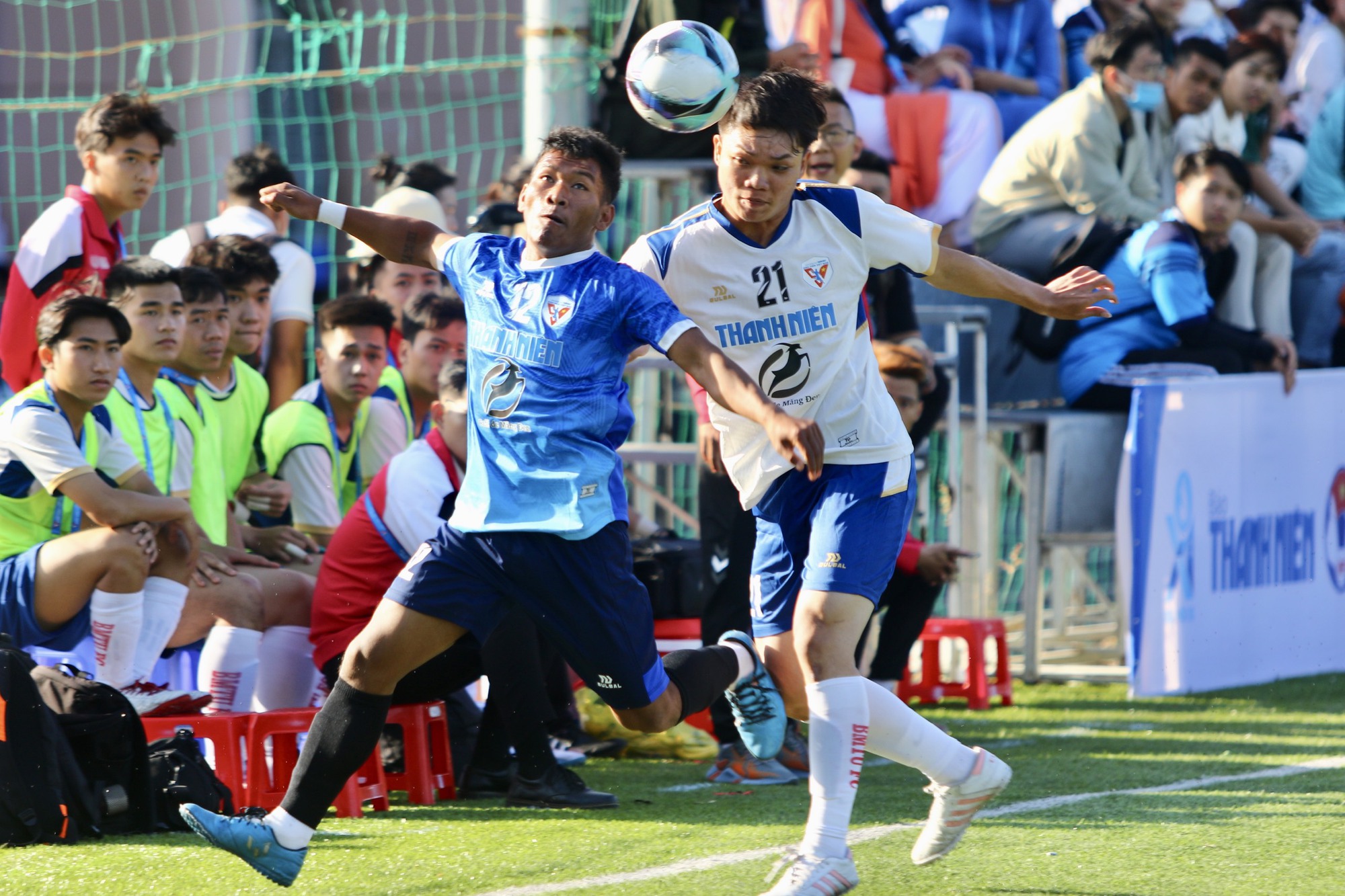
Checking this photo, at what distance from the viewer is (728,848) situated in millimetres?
4594

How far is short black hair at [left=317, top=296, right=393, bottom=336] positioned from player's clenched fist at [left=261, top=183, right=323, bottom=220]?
222 centimetres

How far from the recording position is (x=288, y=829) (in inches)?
153

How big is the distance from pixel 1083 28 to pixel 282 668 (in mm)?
7842

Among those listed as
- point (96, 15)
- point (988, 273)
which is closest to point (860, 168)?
point (988, 273)

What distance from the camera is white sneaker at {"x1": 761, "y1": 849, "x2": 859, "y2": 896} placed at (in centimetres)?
389

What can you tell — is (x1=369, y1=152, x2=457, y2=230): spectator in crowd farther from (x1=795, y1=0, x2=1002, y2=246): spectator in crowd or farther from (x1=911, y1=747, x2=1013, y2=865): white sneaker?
(x1=911, y1=747, x2=1013, y2=865): white sneaker

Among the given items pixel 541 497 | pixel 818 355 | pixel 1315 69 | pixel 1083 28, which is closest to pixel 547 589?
pixel 541 497

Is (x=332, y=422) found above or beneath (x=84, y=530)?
above

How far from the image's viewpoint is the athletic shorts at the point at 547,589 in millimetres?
4016

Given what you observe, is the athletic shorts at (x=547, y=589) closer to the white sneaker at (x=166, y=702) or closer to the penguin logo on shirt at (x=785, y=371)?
the penguin logo on shirt at (x=785, y=371)

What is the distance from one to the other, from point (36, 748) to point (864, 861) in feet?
7.41

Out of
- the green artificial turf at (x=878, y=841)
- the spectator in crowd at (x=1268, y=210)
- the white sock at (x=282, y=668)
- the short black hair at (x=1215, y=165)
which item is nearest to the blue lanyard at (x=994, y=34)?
the spectator in crowd at (x=1268, y=210)

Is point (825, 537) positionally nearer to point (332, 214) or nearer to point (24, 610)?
point (332, 214)

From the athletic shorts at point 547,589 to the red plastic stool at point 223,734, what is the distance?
1405mm
